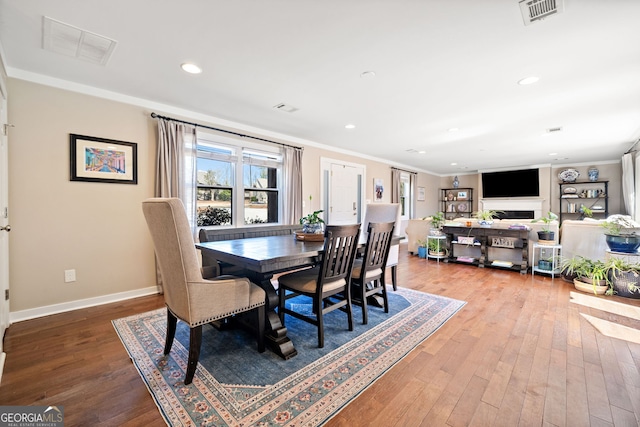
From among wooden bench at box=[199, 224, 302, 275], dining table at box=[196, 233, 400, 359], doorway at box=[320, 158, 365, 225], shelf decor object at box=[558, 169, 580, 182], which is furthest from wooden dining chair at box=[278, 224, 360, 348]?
shelf decor object at box=[558, 169, 580, 182]

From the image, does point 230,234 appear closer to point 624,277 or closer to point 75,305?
point 75,305

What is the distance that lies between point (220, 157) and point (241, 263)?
2.56 metres

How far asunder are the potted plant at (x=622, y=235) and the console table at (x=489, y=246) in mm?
922

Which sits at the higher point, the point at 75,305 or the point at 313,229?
the point at 313,229

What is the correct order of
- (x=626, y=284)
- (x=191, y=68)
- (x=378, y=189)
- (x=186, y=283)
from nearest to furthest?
1. (x=186, y=283)
2. (x=191, y=68)
3. (x=626, y=284)
4. (x=378, y=189)

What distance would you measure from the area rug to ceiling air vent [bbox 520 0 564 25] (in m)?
2.38

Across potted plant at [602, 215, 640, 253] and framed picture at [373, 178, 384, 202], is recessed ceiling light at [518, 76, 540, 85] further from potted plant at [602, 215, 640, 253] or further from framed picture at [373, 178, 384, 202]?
framed picture at [373, 178, 384, 202]

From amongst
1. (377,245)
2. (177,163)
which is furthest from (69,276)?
(377,245)

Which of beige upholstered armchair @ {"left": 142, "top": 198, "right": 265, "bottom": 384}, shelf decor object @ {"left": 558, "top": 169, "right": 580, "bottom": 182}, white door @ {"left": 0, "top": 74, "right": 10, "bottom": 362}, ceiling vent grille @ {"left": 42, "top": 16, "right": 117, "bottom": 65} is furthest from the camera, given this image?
shelf decor object @ {"left": 558, "top": 169, "right": 580, "bottom": 182}

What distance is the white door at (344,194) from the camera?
573cm

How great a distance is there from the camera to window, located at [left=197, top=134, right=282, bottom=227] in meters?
3.83

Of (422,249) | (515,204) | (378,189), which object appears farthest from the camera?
(515,204)

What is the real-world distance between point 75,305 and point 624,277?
6.24m

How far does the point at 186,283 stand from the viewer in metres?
1.58
